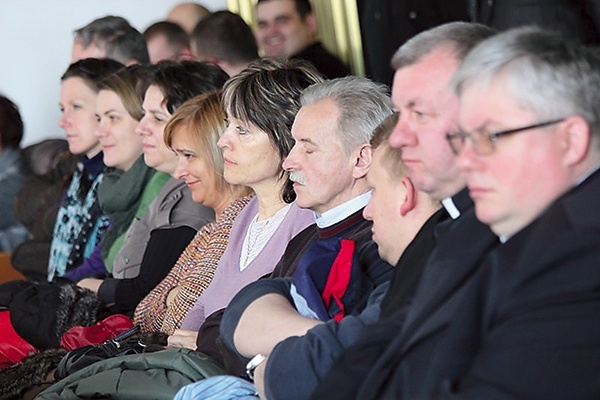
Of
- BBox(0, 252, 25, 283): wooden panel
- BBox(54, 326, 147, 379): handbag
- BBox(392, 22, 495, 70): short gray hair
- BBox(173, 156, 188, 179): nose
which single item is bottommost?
BBox(0, 252, 25, 283): wooden panel

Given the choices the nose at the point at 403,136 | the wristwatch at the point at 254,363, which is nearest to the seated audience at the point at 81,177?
the wristwatch at the point at 254,363

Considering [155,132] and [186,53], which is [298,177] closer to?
[155,132]

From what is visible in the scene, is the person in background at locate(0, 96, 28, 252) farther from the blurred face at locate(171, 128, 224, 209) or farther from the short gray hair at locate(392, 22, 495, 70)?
the short gray hair at locate(392, 22, 495, 70)

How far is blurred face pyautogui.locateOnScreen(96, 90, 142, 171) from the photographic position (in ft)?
16.4

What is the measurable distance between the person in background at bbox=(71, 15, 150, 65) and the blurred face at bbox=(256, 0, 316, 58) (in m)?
0.62

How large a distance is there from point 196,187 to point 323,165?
108 centimetres

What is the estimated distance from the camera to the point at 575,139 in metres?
1.93

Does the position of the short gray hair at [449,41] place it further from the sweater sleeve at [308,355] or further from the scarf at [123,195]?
the scarf at [123,195]

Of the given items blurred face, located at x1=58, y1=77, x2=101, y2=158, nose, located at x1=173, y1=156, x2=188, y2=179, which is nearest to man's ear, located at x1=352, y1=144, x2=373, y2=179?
nose, located at x1=173, y1=156, x2=188, y2=179

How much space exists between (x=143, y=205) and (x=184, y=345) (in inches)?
50.9

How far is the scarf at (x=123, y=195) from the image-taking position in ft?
15.8

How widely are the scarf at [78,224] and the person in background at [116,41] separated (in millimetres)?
770

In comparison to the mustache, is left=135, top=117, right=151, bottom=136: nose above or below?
below

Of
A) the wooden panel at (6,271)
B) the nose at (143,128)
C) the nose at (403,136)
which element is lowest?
the wooden panel at (6,271)
